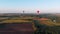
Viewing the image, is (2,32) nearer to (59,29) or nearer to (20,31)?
(20,31)

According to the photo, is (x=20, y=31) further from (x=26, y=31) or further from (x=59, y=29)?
(x=59, y=29)

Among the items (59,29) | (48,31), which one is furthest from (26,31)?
(59,29)

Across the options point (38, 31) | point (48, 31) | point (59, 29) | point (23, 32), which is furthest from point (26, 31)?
point (59, 29)

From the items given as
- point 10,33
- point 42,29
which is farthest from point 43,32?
point 10,33

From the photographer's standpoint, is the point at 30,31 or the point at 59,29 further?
the point at 59,29

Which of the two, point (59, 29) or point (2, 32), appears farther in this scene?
point (59, 29)

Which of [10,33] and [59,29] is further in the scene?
[59,29]

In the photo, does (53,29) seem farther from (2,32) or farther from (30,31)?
(2,32)
